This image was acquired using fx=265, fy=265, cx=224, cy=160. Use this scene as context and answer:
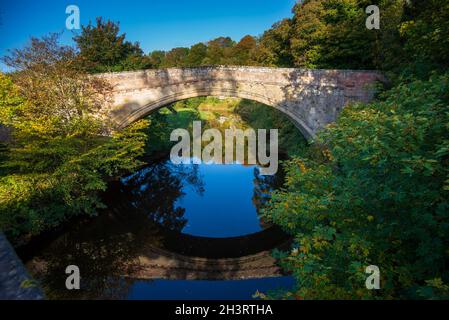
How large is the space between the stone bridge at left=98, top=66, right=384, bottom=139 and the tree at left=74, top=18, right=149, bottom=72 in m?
4.81

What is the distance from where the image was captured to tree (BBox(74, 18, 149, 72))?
15.2 meters

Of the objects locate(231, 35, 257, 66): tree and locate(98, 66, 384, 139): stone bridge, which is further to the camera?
locate(231, 35, 257, 66): tree

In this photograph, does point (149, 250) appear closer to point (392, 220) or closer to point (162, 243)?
point (162, 243)

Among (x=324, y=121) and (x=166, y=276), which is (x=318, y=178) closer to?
(x=166, y=276)

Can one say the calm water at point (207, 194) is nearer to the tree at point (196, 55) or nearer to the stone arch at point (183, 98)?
the stone arch at point (183, 98)

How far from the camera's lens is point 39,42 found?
9.16 meters

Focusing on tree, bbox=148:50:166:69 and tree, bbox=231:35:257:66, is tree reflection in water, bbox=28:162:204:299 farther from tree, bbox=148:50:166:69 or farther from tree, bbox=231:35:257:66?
tree, bbox=231:35:257:66

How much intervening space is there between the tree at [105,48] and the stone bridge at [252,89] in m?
4.81

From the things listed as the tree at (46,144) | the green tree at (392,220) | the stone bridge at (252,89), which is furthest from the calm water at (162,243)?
the stone bridge at (252,89)

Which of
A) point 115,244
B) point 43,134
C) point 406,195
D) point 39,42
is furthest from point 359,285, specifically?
point 39,42

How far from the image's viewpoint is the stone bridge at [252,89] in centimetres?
1168

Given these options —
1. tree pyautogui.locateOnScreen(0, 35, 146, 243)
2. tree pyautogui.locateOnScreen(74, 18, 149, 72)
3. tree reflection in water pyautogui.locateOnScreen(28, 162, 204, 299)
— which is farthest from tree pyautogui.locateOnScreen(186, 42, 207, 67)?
tree pyautogui.locateOnScreen(0, 35, 146, 243)

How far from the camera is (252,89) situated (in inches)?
488

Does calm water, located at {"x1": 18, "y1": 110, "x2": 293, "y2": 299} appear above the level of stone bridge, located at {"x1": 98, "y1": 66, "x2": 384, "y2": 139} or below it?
below
